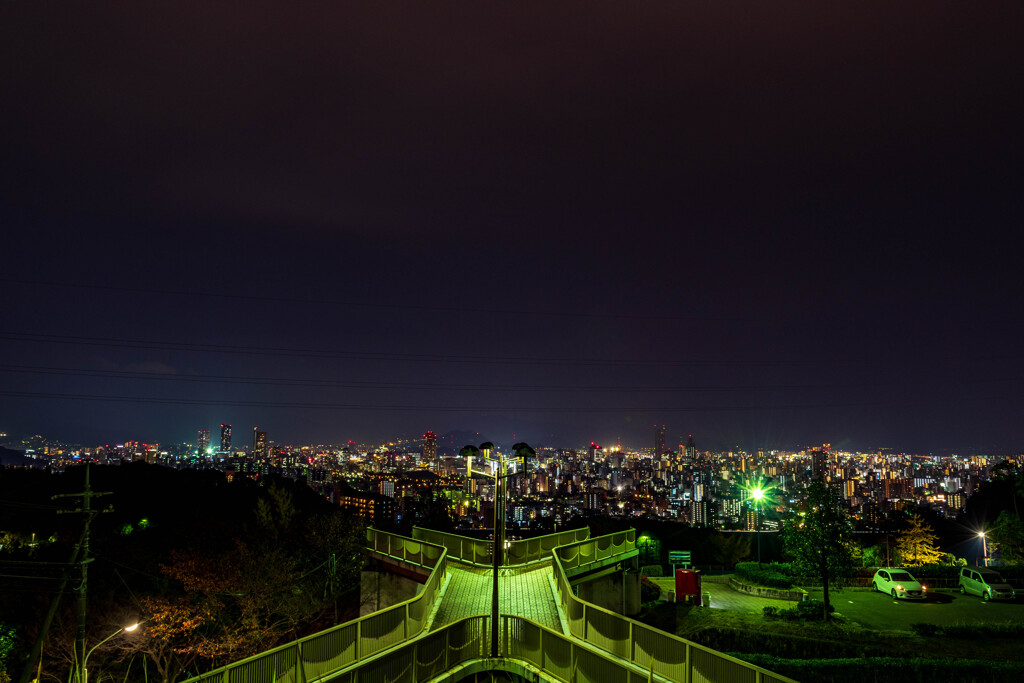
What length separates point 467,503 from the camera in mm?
121188

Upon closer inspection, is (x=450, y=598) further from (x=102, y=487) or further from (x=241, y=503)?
(x=102, y=487)

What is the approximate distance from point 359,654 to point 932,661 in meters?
15.0

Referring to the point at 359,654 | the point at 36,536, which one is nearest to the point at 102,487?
the point at 36,536

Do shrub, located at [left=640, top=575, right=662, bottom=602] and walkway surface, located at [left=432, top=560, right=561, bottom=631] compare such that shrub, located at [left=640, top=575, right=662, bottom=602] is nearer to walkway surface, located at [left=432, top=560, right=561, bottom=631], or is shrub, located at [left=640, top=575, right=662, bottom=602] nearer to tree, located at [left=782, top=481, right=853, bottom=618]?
tree, located at [left=782, top=481, right=853, bottom=618]

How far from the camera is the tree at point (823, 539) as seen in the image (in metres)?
25.6

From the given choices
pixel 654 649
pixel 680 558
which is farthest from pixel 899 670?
pixel 680 558

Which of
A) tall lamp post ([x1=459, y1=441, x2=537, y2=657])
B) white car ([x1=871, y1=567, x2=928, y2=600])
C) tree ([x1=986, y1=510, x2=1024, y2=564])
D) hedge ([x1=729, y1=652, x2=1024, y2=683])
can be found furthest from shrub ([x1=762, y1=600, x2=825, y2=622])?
tree ([x1=986, y1=510, x2=1024, y2=564])

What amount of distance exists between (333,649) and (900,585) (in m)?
27.2

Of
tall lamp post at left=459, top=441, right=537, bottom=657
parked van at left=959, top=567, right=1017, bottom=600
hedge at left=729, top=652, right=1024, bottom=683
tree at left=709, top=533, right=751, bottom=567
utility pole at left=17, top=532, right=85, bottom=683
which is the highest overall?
tall lamp post at left=459, top=441, right=537, bottom=657

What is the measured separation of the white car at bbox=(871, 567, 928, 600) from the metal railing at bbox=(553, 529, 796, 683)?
792 inches

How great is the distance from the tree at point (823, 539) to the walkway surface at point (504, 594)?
37.0 feet

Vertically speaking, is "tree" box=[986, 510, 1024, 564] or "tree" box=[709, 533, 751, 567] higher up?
"tree" box=[986, 510, 1024, 564]

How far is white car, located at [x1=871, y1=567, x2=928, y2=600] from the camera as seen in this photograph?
1102 inches

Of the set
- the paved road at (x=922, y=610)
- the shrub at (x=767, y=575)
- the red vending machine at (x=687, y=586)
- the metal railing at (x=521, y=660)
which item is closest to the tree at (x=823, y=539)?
the paved road at (x=922, y=610)
